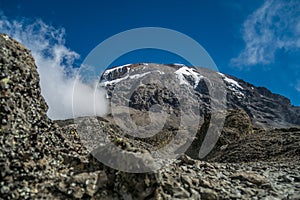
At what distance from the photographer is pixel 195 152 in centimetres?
4359

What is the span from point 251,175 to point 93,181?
901 centimetres

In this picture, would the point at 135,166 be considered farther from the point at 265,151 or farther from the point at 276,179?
the point at 265,151

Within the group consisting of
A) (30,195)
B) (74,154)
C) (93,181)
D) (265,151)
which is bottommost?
(30,195)

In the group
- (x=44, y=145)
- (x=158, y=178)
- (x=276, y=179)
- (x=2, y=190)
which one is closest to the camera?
(x=2, y=190)

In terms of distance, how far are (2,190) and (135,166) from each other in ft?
17.6

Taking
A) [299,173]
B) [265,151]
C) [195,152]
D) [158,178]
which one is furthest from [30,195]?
[195,152]

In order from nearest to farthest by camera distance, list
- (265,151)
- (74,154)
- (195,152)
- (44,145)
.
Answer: (44,145) → (74,154) → (265,151) → (195,152)

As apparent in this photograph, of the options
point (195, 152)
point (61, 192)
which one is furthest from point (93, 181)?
point (195, 152)

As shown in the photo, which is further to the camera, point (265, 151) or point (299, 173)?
point (265, 151)

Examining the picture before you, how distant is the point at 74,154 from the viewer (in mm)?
15992

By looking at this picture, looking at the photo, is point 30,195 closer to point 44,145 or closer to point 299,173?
point 44,145

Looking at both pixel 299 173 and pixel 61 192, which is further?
pixel 299 173

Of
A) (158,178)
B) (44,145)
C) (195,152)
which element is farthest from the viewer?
(195,152)

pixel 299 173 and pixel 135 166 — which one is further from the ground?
pixel 299 173
